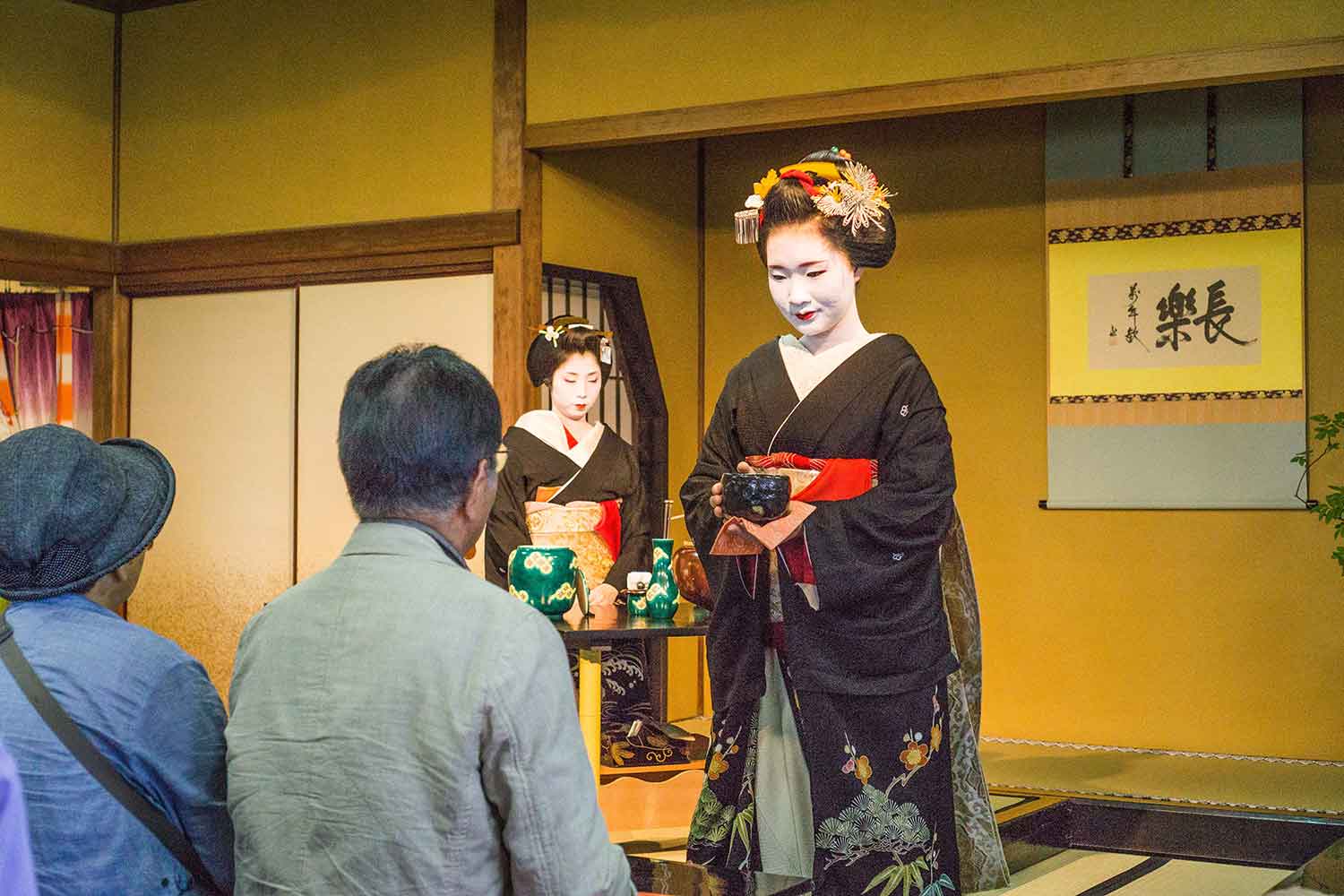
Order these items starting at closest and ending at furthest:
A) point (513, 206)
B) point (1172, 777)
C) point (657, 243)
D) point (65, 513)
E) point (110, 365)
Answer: point (65, 513) → point (1172, 777) → point (513, 206) → point (657, 243) → point (110, 365)

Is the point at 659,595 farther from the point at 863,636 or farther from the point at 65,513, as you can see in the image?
the point at 65,513

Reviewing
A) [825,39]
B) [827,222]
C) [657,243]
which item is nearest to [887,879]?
[827,222]

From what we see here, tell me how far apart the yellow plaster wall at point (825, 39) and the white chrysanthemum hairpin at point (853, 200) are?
1688 mm

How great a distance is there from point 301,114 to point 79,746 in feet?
15.4

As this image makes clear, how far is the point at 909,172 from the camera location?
6078 millimetres

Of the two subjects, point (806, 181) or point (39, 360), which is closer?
point (806, 181)

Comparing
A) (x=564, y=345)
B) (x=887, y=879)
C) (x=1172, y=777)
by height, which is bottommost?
(x=1172, y=777)

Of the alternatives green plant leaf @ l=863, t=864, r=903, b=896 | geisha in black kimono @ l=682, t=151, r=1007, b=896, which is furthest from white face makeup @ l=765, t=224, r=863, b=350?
green plant leaf @ l=863, t=864, r=903, b=896

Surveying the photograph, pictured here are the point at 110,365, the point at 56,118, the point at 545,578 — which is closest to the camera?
the point at 545,578

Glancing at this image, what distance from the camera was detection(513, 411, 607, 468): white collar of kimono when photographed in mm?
4457

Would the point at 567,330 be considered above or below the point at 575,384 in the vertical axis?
above

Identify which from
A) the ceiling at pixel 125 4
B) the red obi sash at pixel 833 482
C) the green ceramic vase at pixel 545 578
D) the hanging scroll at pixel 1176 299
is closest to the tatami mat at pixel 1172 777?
the hanging scroll at pixel 1176 299

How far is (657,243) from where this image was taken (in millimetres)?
6102

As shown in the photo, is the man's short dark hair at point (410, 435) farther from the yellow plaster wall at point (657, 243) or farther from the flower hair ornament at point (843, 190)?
the yellow plaster wall at point (657, 243)
